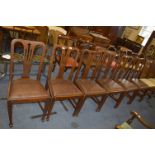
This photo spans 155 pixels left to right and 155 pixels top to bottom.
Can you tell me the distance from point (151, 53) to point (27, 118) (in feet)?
16.1

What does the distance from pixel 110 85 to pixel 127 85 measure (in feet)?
1.49

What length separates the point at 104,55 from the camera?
266 cm

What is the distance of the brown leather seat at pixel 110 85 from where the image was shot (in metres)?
2.65

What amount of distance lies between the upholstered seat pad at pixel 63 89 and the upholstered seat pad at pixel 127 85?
3.58 feet

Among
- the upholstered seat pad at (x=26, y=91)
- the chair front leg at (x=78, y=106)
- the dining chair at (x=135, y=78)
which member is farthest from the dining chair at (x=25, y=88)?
the dining chair at (x=135, y=78)

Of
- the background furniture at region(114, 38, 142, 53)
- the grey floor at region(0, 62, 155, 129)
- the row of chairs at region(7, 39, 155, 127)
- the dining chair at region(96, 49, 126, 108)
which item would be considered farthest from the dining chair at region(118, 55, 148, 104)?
the background furniture at region(114, 38, 142, 53)

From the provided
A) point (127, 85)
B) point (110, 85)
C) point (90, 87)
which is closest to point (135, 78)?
point (127, 85)

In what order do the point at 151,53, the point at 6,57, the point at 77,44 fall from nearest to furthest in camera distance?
the point at 6,57, the point at 77,44, the point at 151,53

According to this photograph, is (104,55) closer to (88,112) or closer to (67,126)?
(88,112)

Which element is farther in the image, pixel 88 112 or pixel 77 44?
pixel 77 44

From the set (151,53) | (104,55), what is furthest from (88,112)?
(151,53)

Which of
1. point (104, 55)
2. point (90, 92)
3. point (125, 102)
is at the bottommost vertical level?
point (125, 102)

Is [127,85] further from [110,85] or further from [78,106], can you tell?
[78,106]

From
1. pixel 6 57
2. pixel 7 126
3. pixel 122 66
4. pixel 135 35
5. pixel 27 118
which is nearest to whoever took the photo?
pixel 7 126
